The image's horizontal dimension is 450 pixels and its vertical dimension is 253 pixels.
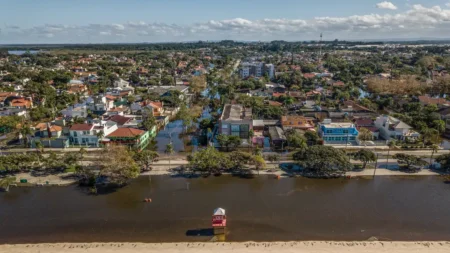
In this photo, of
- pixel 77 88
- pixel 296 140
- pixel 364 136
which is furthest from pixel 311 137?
pixel 77 88

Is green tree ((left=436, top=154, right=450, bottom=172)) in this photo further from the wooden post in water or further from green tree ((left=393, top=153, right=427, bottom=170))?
the wooden post in water

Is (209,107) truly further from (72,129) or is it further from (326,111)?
(72,129)

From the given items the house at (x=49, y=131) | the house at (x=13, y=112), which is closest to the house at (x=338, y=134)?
the house at (x=49, y=131)

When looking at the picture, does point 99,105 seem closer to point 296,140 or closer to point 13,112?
→ point 13,112

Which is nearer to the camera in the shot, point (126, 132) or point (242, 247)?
point (242, 247)

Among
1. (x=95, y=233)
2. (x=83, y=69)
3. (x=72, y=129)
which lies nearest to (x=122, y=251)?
(x=95, y=233)

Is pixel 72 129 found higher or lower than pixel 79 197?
higher

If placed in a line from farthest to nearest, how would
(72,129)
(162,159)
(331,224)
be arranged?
1. (72,129)
2. (162,159)
3. (331,224)
